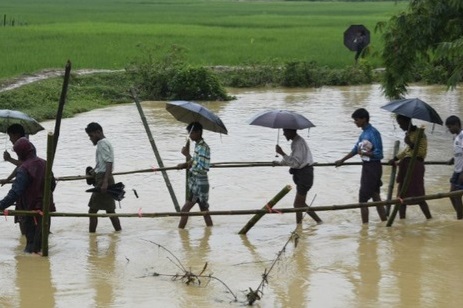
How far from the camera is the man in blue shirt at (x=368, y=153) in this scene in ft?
27.9

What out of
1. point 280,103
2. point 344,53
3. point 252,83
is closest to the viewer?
point 280,103

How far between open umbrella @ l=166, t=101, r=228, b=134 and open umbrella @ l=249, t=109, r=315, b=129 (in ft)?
1.09

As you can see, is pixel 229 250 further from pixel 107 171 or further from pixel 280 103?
pixel 280 103

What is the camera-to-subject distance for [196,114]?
8.62m

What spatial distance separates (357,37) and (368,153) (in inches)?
684

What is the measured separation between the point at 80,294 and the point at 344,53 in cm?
2172

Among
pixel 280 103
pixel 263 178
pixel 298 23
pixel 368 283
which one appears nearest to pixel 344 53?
pixel 280 103

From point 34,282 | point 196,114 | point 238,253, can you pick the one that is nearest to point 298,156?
point 196,114

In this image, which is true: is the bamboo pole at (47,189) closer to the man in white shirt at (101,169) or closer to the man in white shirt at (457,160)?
the man in white shirt at (101,169)

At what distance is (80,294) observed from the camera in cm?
696

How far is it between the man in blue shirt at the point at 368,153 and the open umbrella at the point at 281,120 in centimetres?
45

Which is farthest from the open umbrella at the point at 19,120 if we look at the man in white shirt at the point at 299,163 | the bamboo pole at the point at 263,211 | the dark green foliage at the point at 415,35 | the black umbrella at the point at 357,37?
the black umbrella at the point at 357,37

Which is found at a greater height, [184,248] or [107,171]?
[107,171]

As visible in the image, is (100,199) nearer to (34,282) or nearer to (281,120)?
(34,282)
